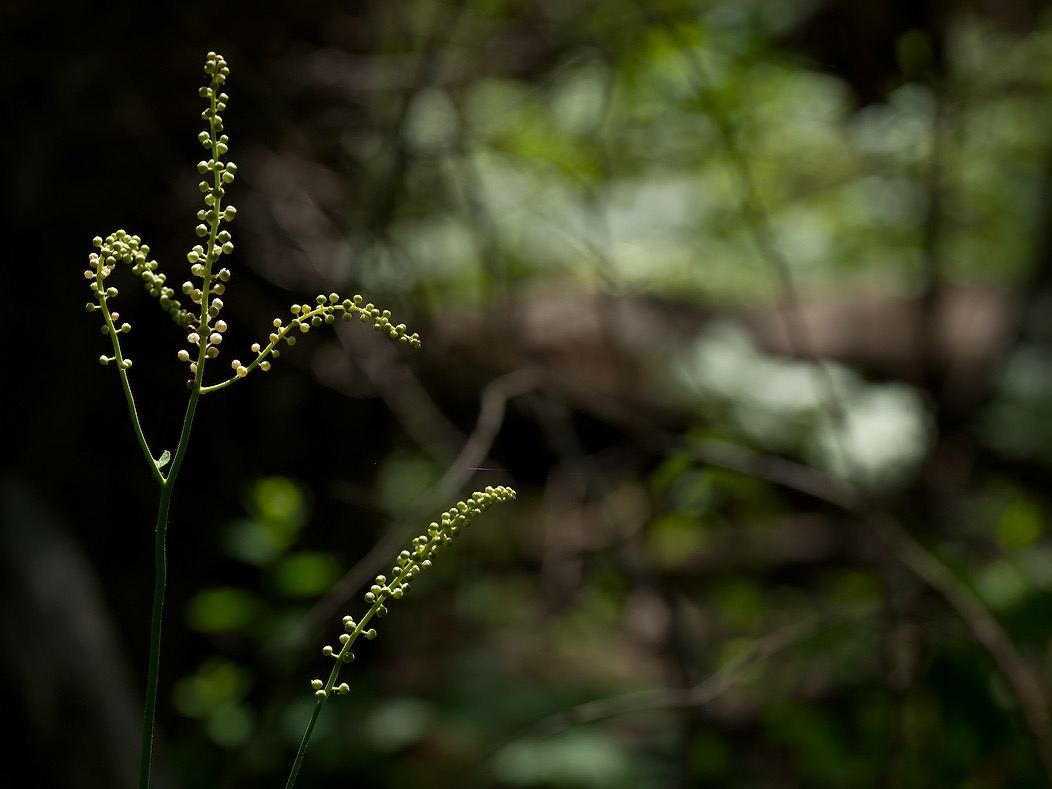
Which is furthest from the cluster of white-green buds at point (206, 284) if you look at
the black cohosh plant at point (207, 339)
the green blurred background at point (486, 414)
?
the green blurred background at point (486, 414)

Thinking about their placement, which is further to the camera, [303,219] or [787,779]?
[787,779]

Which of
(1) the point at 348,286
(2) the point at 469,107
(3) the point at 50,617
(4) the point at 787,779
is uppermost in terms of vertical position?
(2) the point at 469,107

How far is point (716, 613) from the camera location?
2986 millimetres

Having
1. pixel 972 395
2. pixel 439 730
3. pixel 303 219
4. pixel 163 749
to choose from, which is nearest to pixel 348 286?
pixel 303 219

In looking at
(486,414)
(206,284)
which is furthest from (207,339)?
(486,414)

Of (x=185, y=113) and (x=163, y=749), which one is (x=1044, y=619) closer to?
(x=163, y=749)

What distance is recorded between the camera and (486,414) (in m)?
1.32

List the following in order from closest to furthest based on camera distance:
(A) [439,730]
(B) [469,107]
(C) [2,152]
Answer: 1. (C) [2,152]
2. (A) [439,730]
3. (B) [469,107]

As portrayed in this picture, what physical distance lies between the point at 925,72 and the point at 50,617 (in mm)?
2067

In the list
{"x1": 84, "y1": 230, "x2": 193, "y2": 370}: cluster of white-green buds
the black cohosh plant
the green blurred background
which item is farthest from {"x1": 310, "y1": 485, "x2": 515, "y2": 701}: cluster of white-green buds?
the green blurred background

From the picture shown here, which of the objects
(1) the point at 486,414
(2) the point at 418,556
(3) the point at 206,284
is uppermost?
(1) the point at 486,414

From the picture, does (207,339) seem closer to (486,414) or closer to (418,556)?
(418,556)

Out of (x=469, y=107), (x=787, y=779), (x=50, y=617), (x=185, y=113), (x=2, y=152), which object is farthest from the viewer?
(x=787, y=779)

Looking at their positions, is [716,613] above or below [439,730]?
above
